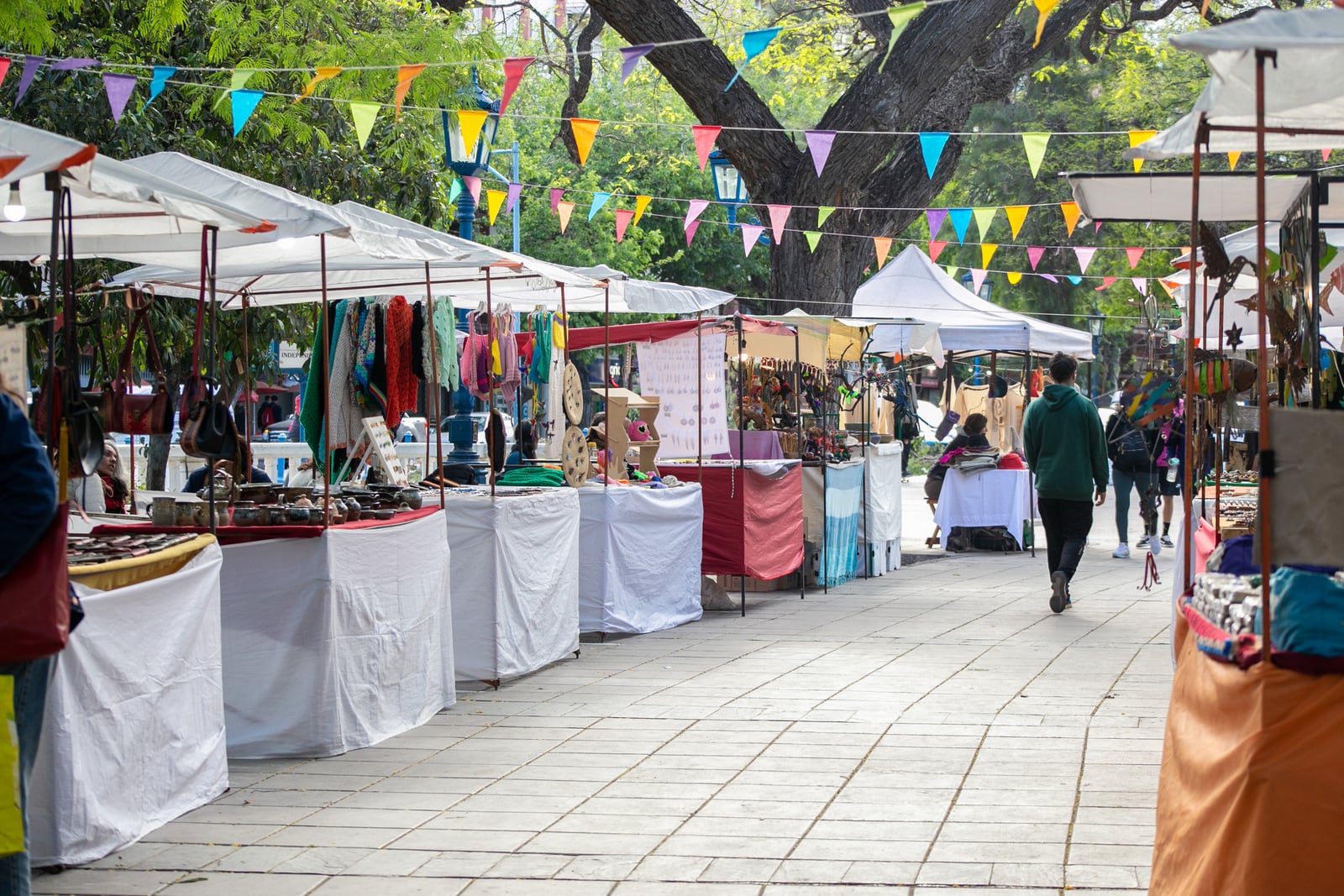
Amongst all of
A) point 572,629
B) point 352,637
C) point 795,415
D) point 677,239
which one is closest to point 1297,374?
point 352,637

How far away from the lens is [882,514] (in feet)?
46.7

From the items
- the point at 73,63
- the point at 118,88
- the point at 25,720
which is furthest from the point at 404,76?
the point at 25,720

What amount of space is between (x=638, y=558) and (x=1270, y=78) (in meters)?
6.89

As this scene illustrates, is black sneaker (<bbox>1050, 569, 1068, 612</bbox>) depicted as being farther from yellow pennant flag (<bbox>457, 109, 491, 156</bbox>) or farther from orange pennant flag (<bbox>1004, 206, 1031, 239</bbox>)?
yellow pennant flag (<bbox>457, 109, 491, 156</bbox>)

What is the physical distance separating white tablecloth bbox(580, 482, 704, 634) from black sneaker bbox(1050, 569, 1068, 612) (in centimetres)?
260

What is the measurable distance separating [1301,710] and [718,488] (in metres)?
A: 8.13

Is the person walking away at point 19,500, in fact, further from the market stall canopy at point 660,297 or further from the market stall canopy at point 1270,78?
the market stall canopy at point 660,297

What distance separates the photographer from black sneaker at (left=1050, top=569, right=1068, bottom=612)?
35.3ft

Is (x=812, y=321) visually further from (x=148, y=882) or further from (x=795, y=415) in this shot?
(x=148, y=882)

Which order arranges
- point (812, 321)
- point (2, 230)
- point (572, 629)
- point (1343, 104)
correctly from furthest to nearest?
1. point (812, 321)
2. point (572, 629)
3. point (2, 230)
4. point (1343, 104)

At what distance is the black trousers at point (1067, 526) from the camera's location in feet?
35.3

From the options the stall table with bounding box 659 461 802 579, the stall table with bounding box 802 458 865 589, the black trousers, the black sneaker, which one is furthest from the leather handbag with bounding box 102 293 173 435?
the stall table with bounding box 802 458 865 589

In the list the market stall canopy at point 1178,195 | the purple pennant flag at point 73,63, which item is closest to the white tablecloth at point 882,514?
the purple pennant flag at point 73,63

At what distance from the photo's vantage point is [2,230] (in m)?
6.35
